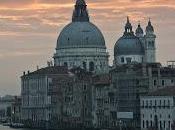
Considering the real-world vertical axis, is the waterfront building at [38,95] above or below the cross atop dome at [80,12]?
below

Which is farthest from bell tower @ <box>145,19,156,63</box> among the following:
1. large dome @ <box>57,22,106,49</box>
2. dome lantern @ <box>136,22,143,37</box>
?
large dome @ <box>57,22,106,49</box>

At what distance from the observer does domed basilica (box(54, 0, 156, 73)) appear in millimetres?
128500

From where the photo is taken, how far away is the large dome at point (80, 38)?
132750 millimetres

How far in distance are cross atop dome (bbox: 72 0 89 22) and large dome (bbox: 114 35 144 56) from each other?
1112 centimetres

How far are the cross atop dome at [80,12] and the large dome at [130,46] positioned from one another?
1112cm

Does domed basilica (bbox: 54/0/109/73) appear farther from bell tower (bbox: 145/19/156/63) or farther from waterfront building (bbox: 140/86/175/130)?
waterfront building (bbox: 140/86/175/130)

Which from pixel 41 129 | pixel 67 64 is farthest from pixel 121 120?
pixel 67 64

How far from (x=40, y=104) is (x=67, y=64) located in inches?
431

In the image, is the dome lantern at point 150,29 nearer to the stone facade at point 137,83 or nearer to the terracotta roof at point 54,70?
the terracotta roof at point 54,70

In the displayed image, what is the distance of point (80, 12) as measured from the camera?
5394 inches

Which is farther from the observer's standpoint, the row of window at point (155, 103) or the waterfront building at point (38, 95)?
the waterfront building at point (38, 95)

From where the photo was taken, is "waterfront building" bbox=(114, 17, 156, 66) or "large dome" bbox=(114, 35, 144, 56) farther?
"large dome" bbox=(114, 35, 144, 56)

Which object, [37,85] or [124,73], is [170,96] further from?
[37,85]

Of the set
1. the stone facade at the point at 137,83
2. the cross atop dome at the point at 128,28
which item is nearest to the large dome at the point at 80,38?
the cross atop dome at the point at 128,28
